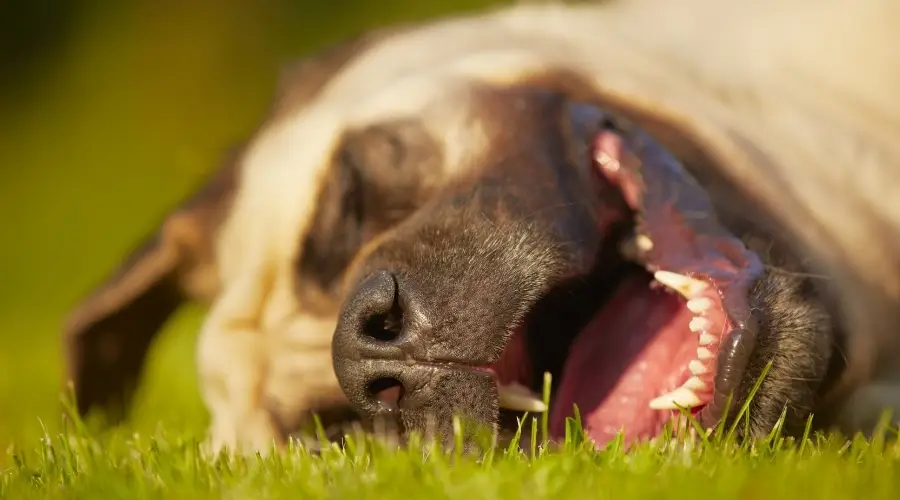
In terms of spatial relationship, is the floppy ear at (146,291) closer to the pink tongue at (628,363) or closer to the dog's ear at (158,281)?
the dog's ear at (158,281)

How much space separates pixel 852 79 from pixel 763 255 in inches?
38.7

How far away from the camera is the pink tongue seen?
209 cm

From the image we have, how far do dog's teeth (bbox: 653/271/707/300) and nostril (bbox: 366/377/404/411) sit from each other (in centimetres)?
50

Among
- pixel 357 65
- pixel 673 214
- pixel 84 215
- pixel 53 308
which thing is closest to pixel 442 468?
pixel 673 214

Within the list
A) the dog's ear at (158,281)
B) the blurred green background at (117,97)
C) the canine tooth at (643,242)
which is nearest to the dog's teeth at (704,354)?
the canine tooth at (643,242)

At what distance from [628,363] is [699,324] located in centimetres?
22

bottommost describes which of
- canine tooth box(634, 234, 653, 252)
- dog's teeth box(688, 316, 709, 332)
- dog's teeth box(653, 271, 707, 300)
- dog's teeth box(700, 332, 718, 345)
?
dog's teeth box(700, 332, 718, 345)

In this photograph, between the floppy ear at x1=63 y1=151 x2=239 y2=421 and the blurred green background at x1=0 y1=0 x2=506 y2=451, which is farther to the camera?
the blurred green background at x1=0 y1=0 x2=506 y2=451

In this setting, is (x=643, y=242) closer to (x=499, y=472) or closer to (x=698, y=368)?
(x=698, y=368)

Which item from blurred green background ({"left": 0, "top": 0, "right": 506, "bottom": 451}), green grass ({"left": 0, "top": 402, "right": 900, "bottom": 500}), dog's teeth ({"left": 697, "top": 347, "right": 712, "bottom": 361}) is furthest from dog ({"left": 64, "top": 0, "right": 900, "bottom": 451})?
blurred green background ({"left": 0, "top": 0, "right": 506, "bottom": 451})

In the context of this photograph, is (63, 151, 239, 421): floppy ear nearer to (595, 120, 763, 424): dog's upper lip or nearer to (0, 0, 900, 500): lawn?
(0, 0, 900, 500): lawn

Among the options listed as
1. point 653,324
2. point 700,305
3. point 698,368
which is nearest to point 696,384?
point 698,368

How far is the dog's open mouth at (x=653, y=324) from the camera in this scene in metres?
1.95

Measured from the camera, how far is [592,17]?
3059mm
